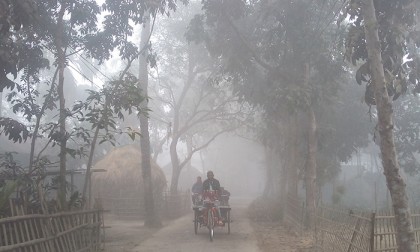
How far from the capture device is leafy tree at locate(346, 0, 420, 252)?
7316 mm

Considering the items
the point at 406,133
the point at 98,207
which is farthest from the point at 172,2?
the point at 406,133

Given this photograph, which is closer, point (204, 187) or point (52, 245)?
point (52, 245)

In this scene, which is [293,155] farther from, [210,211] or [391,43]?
[391,43]

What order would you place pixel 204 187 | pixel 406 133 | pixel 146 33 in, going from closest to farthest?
pixel 204 187 < pixel 146 33 < pixel 406 133

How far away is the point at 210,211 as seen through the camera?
12.4 metres

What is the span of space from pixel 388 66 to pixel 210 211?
6.34m

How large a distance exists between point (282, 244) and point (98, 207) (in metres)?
5.24

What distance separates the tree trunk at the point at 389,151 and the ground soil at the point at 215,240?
13.0 ft

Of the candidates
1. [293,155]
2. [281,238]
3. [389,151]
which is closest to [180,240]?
[281,238]

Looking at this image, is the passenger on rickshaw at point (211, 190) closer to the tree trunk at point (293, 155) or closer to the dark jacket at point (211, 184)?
the dark jacket at point (211, 184)

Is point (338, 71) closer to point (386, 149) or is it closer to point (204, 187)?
point (204, 187)

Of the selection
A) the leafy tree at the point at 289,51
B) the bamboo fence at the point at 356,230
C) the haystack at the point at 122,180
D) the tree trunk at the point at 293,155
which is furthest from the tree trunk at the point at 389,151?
the haystack at the point at 122,180

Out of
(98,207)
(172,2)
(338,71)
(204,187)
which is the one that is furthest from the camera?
(338,71)

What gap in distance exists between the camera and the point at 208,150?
58.1 metres
